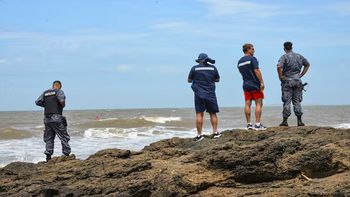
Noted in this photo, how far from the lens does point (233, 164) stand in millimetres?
5805

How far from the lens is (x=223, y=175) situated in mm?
5777

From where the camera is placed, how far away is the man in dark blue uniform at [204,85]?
9445 millimetres

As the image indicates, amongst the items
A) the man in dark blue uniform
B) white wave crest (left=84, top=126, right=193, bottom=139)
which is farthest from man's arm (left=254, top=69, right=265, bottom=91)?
white wave crest (left=84, top=126, right=193, bottom=139)

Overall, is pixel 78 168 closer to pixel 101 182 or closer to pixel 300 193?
pixel 101 182

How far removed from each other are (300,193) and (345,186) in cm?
39

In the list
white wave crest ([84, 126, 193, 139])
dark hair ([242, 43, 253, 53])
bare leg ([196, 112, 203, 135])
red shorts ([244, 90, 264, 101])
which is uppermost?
dark hair ([242, 43, 253, 53])

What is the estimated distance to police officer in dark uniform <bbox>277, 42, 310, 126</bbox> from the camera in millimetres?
9781

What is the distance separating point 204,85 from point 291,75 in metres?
1.68

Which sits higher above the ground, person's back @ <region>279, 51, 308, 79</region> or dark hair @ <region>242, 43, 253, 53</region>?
dark hair @ <region>242, 43, 253, 53</region>

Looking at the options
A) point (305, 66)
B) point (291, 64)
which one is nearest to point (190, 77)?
point (291, 64)

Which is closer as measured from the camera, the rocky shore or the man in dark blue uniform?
the rocky shore

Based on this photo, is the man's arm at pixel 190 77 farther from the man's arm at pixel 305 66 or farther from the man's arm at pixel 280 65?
the man's arm at pixel 305 66

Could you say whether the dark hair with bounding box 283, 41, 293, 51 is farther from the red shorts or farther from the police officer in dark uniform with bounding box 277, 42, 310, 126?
the red shorts

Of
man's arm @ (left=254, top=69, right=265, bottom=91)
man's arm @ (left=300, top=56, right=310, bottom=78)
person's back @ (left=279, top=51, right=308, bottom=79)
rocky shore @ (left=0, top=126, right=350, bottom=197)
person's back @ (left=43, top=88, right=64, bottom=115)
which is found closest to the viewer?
rocky shore @ (left=0, top=126, right=350, bottom=197)
